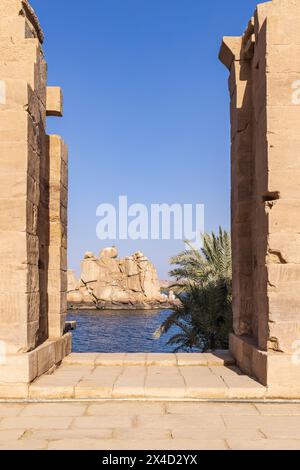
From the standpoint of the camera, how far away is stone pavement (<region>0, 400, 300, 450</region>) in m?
3.88

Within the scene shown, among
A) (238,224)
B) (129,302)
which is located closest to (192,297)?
(238,224)

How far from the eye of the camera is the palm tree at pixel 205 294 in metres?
14.9

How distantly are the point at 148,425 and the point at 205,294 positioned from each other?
10.9 metres

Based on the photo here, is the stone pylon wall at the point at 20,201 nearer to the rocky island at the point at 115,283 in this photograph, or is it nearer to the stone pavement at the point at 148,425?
the stone pavement at the point at 148,425

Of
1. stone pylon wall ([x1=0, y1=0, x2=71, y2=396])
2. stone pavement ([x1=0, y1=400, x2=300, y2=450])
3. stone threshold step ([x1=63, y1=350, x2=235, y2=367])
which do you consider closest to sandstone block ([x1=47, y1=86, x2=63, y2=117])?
stone pylon wall ([x1=0, y1=0, x2=71, y2=396])

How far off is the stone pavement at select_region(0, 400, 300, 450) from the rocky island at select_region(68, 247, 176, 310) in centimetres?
7407

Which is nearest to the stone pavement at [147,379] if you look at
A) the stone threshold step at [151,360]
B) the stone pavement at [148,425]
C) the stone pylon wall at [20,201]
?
the stone threshold step at [151,360]

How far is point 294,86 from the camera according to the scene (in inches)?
221

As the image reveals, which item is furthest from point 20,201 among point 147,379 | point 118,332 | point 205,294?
point 118,332

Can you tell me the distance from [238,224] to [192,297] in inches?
336

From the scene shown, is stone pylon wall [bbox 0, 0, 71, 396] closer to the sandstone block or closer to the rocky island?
the sandstone block

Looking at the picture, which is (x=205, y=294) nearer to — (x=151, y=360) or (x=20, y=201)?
(x=151, y=360)

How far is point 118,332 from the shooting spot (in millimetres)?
49531

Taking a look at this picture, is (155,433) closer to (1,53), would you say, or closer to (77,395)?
(77,395)
